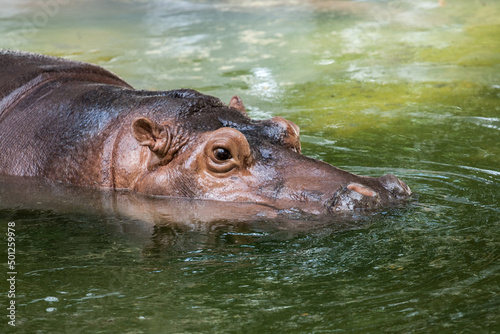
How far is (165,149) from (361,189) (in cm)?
148

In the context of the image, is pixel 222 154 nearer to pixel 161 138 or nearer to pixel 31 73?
pixel 161 138

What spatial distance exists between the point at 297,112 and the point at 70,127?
335 cm

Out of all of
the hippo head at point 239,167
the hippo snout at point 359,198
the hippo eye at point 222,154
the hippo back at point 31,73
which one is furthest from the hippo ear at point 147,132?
the hippo back at point 31,73

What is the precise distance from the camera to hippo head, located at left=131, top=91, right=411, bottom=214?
4.85 meters

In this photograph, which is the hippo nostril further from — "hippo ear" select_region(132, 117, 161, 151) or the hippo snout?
"hippo ear" select_region(132, 117, 161, 151)

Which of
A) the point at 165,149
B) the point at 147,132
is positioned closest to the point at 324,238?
the point at 165,149

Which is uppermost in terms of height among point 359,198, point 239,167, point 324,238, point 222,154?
point 222,154

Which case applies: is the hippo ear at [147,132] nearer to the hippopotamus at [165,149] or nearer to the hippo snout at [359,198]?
the hippopotamus at [165,149]

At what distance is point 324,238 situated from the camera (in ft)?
14.7

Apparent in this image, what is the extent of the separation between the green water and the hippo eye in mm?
494

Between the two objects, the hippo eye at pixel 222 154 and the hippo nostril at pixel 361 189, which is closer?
the hippo nostril at pixel 361 189

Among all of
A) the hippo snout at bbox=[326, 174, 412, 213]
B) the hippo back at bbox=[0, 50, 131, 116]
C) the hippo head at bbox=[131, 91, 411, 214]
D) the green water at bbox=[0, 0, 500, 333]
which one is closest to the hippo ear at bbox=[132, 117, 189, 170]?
the hippo head at bbox=[131, 91, 411, 214]

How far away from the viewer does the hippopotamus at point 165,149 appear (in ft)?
16.3

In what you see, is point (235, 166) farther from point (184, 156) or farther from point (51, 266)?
point (51, 266)
